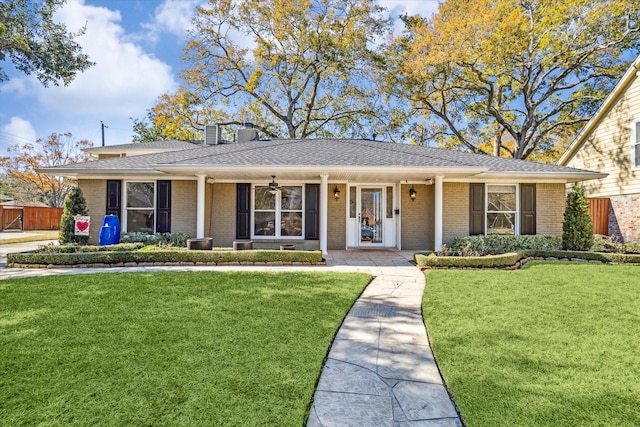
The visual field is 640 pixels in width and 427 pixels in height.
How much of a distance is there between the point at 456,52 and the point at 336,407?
19.8 metres

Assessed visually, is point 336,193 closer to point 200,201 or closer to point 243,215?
point 243,215

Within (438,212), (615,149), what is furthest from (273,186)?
(615,149)

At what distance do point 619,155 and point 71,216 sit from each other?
20.2 m

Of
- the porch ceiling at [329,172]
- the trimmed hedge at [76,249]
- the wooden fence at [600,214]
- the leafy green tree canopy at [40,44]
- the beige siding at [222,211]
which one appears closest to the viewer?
the trimmed hedge at [76,249]

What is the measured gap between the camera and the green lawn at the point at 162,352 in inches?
94.3

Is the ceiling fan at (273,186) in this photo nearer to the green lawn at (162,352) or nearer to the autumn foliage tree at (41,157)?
the green lawn at (162,352)

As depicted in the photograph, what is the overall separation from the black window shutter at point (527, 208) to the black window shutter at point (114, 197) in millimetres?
13687

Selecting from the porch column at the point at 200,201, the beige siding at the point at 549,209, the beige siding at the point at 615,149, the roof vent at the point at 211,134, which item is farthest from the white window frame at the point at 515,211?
the roof vent at the point at 211,134

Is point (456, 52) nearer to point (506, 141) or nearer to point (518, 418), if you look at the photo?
point (506, 141)

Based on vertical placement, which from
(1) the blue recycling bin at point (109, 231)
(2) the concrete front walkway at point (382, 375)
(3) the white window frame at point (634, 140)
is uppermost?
(3) the white window frame at point (634, 140)

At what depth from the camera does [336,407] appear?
8.18 feet

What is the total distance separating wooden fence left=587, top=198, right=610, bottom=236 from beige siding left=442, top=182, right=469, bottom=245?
6.46 metres

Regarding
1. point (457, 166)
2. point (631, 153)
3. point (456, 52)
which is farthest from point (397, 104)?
point (457, 166)

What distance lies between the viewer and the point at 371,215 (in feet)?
39.9
